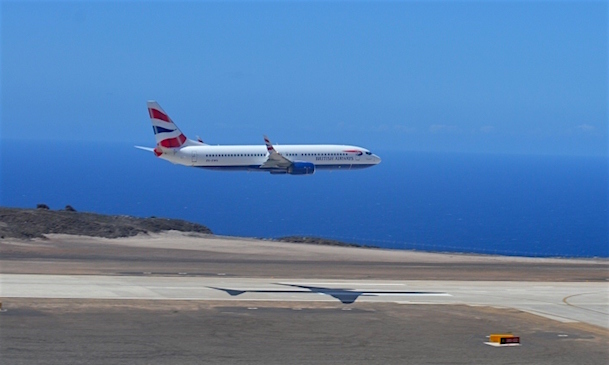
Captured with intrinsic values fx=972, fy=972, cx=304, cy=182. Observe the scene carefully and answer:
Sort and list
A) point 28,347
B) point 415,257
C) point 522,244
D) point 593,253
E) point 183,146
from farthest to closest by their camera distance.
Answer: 1. point 522,244
2. point 593,253
3. point 183,146
4. point 415,257
5. point 28,347

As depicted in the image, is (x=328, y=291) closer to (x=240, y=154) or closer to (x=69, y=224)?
(x=69, y=224)

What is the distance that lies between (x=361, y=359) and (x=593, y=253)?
87.0 meters

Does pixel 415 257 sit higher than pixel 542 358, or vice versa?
pixel 415 257

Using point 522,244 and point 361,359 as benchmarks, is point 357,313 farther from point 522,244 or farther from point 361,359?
point 522,244

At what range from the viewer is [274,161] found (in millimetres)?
89438

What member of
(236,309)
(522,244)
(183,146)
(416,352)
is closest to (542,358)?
(416,352)

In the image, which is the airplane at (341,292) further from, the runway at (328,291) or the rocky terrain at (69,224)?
the rocky terrain at (69,224)

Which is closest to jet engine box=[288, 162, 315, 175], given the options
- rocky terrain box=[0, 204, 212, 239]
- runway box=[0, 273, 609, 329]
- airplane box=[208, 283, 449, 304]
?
rocky terrain box=[0, 204, 212, 239]

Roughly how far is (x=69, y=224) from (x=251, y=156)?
23138 mm

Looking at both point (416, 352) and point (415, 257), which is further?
point (415, 257)

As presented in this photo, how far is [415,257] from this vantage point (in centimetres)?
6631

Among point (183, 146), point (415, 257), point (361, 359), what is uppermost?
point (183, 146)

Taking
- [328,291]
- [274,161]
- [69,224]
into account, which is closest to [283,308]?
[328,291]

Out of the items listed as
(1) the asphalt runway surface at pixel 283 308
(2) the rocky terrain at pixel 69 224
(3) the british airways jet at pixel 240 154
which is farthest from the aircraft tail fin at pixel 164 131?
(1) the asphalt runway surface at pixel 283 308
